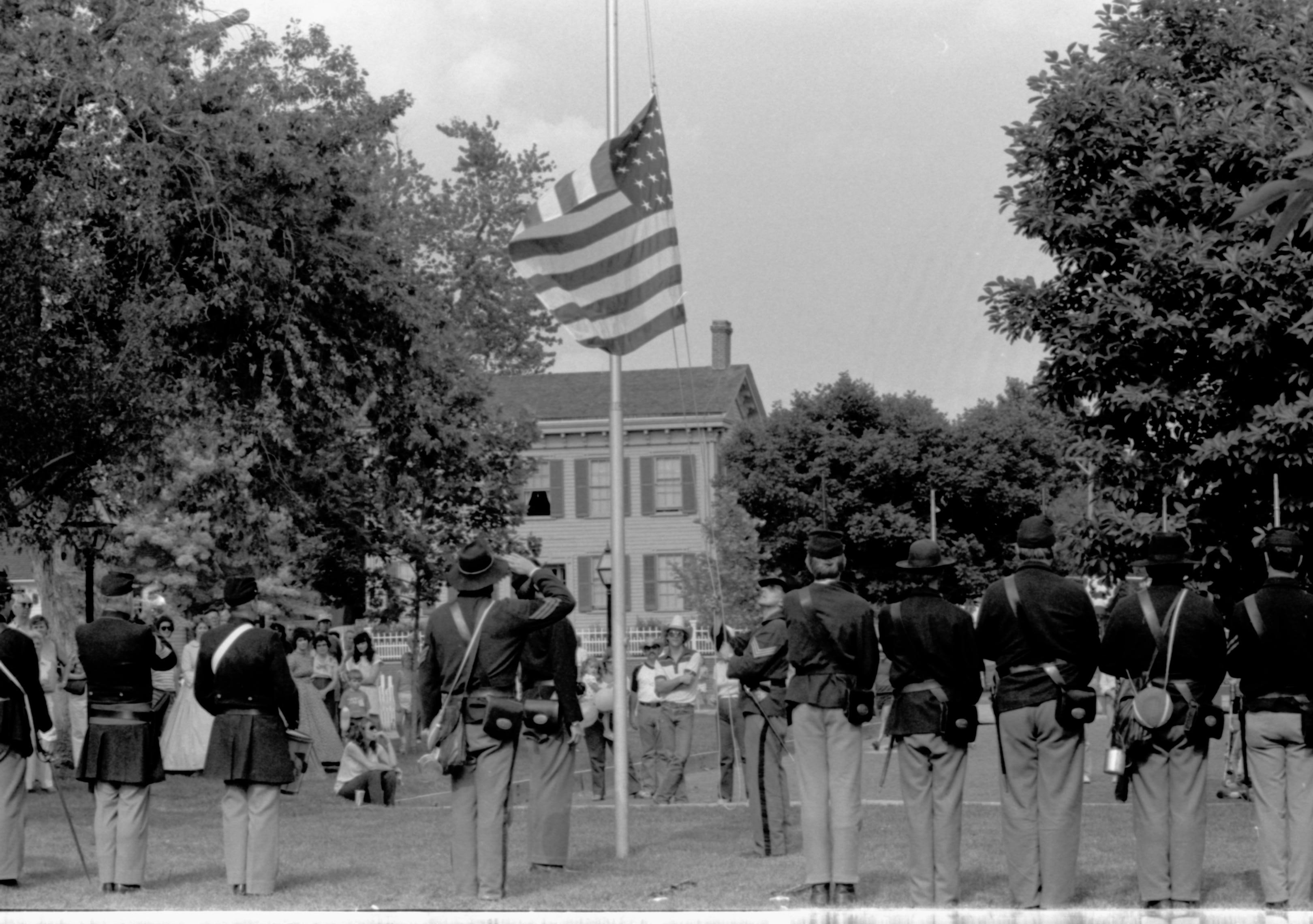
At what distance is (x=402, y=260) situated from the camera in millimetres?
22484

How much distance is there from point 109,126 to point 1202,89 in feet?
36.8

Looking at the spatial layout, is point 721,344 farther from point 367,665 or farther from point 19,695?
point 19,695

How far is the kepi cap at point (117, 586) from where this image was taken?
11047 millimetres

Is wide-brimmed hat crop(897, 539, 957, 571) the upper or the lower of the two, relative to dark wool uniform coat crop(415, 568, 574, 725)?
upper

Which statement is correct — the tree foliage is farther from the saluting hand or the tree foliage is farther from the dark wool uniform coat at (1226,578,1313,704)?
Answer: the dark wool uniform coat at (1226,578,1313,704)

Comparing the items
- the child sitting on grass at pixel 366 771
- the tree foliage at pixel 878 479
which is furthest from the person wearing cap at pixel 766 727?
the tree foliage at pixel 878 479

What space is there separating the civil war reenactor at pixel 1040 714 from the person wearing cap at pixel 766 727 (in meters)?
2.56

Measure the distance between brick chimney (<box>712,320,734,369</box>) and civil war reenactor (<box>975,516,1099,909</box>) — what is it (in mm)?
60115

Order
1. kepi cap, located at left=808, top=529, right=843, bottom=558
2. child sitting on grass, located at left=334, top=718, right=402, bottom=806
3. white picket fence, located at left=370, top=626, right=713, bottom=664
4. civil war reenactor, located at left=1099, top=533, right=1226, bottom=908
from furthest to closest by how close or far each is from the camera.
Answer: white picket fence, located at left=370, top=626, right=713, bottom=664 → child sitting on grass, located at left=334, top=718, right=402, bottom=806 → kepi cap, located at left=808, top=529, right=843, bottom=558 → civil war reenactor, located at left=1099, top=533, right=1226, bottom=908

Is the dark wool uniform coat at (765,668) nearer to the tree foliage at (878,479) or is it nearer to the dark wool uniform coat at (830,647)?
the dark wool uniform coat at (830,647)

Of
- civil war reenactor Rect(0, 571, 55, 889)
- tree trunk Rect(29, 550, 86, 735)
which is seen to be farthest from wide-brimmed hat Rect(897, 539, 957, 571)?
tree trunk Rect(29, 550, 86, 735)

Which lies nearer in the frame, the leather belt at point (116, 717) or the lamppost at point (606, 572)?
the leather belt at point (116, 717)

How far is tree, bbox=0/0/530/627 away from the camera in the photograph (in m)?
18.5

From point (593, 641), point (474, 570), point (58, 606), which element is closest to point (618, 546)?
point (474, 570)
